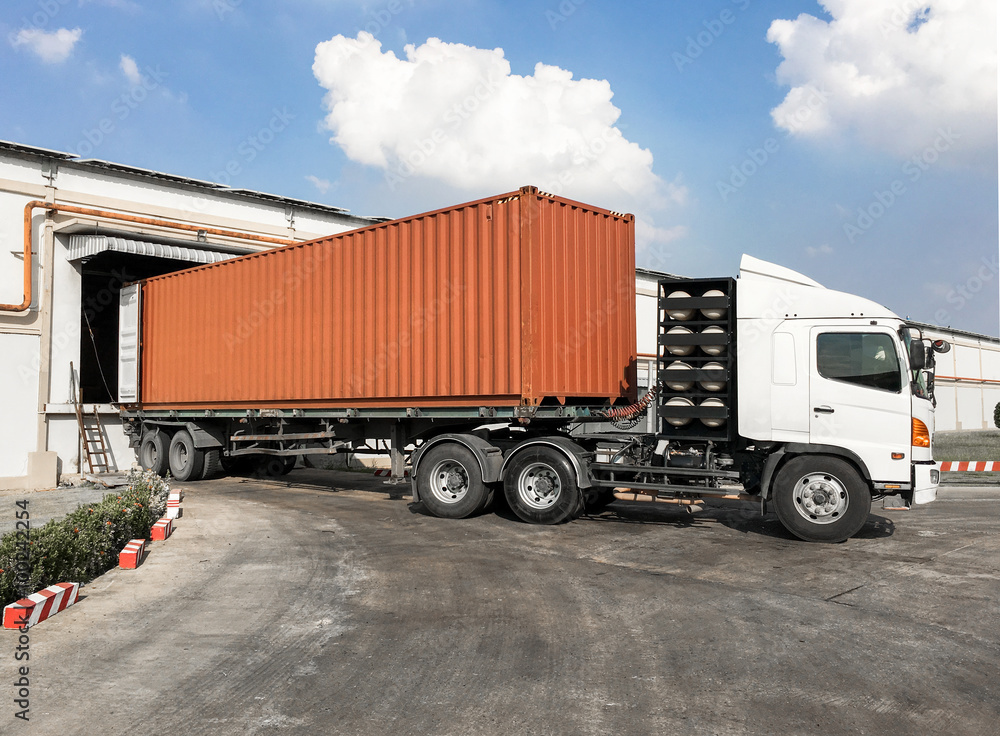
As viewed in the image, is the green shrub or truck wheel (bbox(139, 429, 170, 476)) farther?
truck wheel (bbox(139, 429, 170, 476))

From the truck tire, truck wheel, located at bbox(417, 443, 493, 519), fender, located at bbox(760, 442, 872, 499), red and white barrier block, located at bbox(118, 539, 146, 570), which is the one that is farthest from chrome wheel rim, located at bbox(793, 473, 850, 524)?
the truck tire

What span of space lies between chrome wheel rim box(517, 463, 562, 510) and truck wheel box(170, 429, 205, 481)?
8.72 meters

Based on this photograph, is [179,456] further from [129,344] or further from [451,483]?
[451,483]

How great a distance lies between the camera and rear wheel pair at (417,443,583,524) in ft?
30.5

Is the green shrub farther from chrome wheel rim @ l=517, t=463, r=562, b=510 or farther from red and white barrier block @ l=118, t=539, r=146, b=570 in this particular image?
chrome wheel rim @ l=517, t=463, r=562, b=510

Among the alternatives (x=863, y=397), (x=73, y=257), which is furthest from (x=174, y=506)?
(x=863, y=397)

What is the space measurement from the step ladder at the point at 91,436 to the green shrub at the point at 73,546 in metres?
8.65

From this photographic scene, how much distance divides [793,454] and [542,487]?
126 inches

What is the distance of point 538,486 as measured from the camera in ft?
31.3

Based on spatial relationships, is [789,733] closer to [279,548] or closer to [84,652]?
[84,652]

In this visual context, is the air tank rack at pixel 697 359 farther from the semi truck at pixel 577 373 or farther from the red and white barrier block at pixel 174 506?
the red and white barrier block at pixel 174 506

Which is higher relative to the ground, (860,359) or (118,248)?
(118,248)

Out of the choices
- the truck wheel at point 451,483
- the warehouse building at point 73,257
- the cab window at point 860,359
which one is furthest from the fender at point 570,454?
the warehouse building at point 73,257

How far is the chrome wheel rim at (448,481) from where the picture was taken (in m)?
10.0
